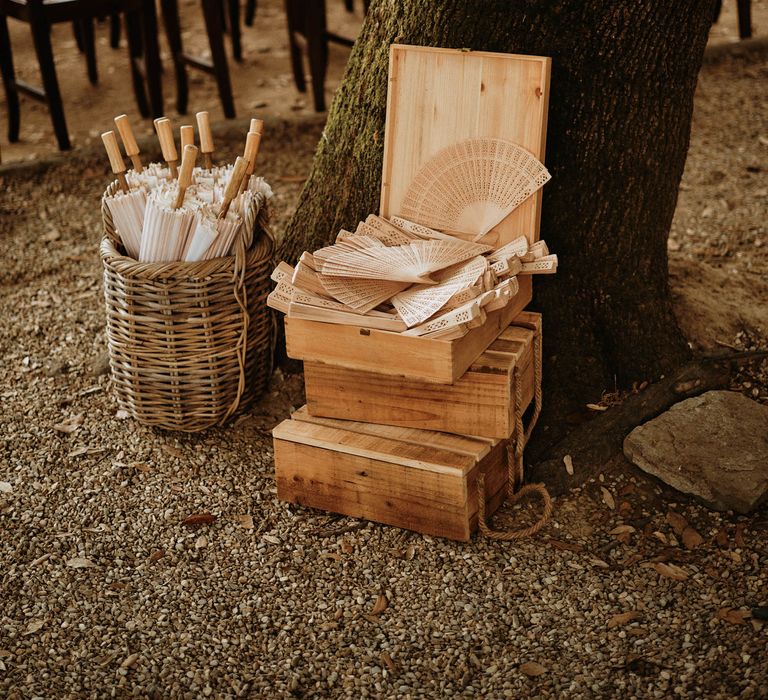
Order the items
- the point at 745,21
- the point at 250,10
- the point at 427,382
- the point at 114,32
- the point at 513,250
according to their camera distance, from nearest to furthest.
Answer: the point at 427,382 → the point at 513,250 → the point at 745,21 → the point at 114,32 → the point at 250,10

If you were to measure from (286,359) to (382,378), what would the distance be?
685mm

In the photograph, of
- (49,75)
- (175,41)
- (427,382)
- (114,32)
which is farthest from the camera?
(114,32)

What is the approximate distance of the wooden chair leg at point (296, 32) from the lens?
4914 mm

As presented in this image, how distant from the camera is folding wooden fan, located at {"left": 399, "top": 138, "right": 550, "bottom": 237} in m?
2.23

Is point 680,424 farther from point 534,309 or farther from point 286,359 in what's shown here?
point 286,359

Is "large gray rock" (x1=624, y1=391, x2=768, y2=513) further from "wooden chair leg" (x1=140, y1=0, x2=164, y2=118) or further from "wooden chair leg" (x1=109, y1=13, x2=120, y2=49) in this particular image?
"wooden chair leg" (x1=109, y1=13, x2=120, y2=49)

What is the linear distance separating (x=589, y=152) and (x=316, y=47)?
105 inches

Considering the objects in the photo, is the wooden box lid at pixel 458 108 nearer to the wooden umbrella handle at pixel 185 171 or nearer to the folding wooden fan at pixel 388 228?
the folding wooden fan at pixel 388 228

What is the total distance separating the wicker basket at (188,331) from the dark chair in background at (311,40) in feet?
7.88

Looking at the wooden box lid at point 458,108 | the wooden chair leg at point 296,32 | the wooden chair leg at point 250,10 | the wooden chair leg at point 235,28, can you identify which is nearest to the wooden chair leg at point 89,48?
the wooden chair leg at point 235,28

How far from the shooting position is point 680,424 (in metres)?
2.32

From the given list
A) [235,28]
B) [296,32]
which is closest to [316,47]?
[296,32]

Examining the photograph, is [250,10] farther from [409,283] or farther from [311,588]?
[311,588]

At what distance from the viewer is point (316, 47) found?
4.60 m
